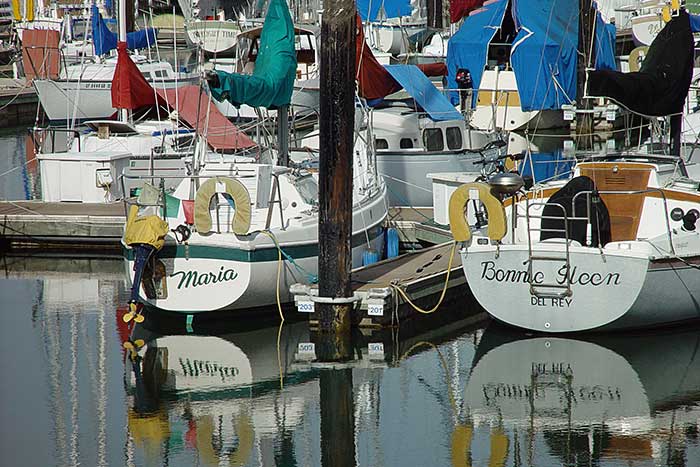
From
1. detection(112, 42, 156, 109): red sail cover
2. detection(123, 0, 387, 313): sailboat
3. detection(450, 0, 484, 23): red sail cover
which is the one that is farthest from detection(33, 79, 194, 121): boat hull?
detection(123, 0, 387, 313): sailboat

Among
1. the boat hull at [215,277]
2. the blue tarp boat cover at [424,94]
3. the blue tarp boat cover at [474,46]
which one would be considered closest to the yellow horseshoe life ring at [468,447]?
the boat hull at [215,277]

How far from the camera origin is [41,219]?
23.6 m

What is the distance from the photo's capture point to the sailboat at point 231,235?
17656 millimetres

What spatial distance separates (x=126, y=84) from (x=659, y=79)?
1225 centimetres

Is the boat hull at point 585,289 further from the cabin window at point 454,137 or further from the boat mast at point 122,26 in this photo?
the boat mast at point 122,26

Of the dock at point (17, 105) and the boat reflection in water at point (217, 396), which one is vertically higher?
the dock at point (17, 105)

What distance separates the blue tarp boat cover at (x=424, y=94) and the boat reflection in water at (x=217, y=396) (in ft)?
32.2

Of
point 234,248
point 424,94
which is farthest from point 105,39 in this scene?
point 234,248

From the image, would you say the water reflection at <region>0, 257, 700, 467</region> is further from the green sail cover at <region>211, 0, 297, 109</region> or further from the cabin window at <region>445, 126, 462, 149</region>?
the cabin window at <region>445, 126, 462, 149</region>

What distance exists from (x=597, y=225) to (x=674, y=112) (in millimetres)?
3658

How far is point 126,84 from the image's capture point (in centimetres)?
2747

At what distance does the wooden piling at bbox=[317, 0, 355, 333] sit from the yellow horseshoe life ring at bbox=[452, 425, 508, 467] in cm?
317

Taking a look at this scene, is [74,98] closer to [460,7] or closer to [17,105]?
[17,105]

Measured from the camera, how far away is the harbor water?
13.4m
